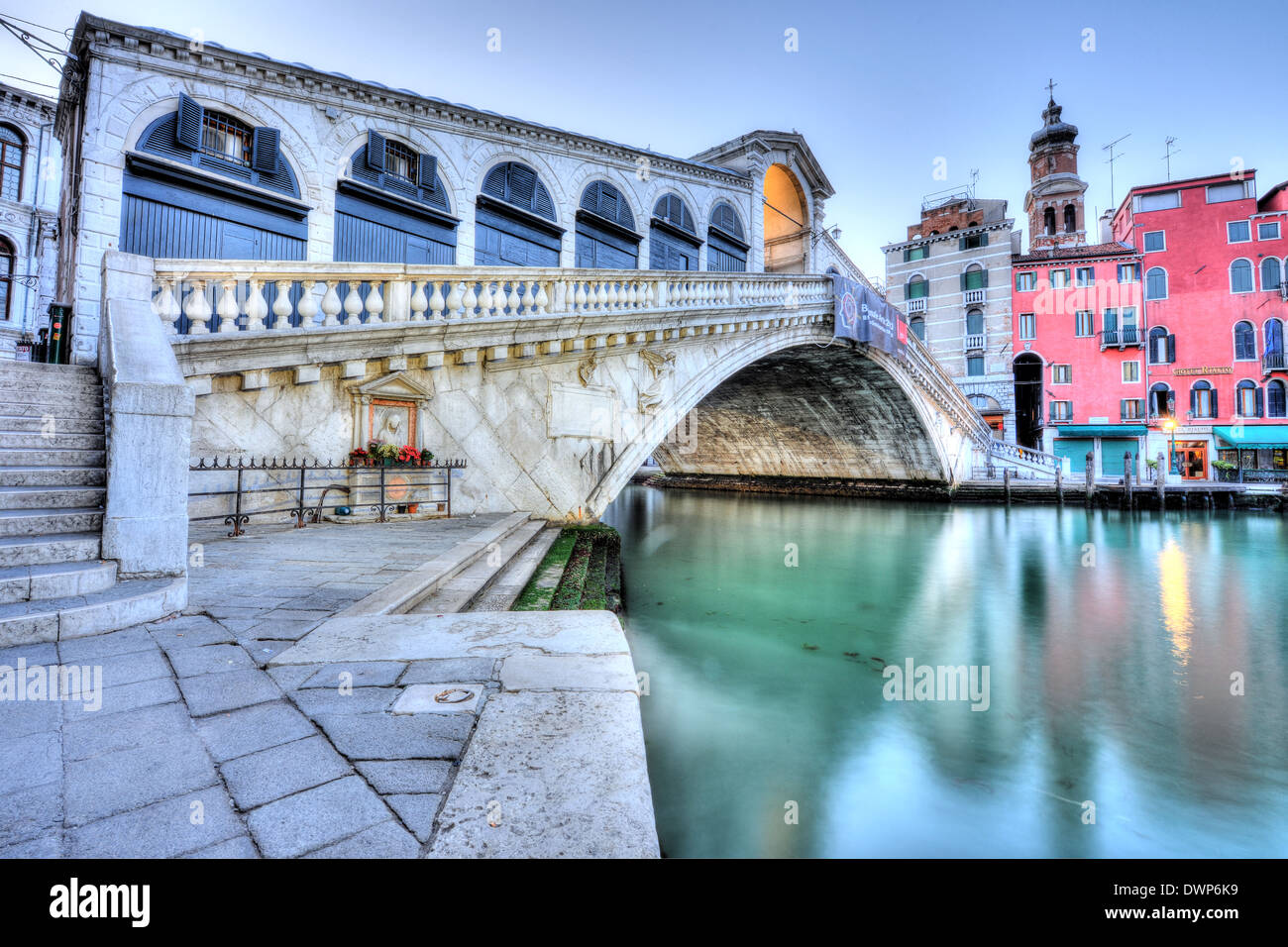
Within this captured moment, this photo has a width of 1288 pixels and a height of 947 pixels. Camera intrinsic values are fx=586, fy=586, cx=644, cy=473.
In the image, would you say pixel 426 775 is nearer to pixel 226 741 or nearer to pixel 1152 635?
pixel 226 741

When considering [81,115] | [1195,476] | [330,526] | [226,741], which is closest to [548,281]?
[330,526]

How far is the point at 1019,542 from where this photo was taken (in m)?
13.1

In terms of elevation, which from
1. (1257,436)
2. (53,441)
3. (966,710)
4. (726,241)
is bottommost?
(966,710)

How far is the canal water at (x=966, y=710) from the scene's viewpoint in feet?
9.70

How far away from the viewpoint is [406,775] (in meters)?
1.56

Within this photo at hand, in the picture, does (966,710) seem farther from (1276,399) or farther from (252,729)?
(1276,399)

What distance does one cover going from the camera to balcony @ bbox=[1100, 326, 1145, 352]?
83.6 feet

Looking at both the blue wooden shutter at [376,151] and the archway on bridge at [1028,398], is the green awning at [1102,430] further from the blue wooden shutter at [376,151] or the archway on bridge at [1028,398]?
the blue wooden shutter at [376,151]

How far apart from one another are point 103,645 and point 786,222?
2241 cm

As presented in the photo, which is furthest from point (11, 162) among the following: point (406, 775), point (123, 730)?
point (406, 775)

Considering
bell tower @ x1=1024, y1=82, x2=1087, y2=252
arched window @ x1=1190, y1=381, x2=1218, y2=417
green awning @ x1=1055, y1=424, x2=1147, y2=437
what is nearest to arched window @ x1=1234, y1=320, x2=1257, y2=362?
arched window @ x1=1190, y1=381, x2=1218, y2=417

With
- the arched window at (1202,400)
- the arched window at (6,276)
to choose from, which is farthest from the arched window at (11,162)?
the arched window at (1202,400)

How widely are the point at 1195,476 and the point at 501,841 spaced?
113 feet

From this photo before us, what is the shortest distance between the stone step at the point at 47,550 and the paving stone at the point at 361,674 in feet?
5.96
